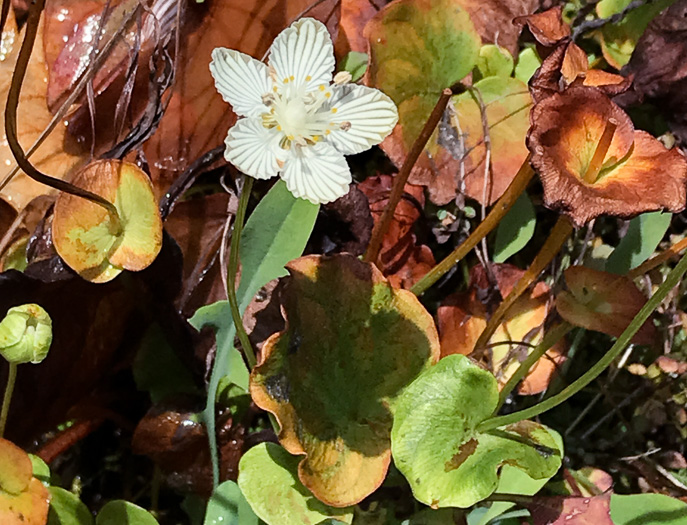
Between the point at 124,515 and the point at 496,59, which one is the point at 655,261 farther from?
the point at 124,515

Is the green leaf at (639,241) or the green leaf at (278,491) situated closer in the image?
the green leaf at (278,491)

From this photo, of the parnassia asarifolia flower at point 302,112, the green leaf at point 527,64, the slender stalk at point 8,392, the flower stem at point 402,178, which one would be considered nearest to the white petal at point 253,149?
the parnassia asarifolia flower at point 302,112

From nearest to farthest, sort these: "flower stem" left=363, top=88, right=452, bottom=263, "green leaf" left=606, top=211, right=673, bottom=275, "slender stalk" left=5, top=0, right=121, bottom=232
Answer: "slender stalk" left=5, top=0, right=121, bottom=232 → "flower stem" left=363, top=88, right=452, bottom=263 → "green leaf" left=606, top=211, right=673, bottom=275

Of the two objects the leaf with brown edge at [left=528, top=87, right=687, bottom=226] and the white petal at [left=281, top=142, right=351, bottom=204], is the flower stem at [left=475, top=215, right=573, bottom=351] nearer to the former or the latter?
the leaf with brown edge at [left=528, top=87, right=687, bottom=226]

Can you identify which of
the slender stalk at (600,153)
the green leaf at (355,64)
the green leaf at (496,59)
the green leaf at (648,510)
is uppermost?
the green leaf at (355,64)

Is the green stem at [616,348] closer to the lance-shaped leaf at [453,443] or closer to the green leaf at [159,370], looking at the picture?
the lance-shaped leaf at [453,443]

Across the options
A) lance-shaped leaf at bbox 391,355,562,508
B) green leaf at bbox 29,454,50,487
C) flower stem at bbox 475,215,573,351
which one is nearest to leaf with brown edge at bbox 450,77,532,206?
flower stem at bbox 475,215,573,351

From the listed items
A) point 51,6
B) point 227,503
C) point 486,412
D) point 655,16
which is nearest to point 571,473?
point 486,412
